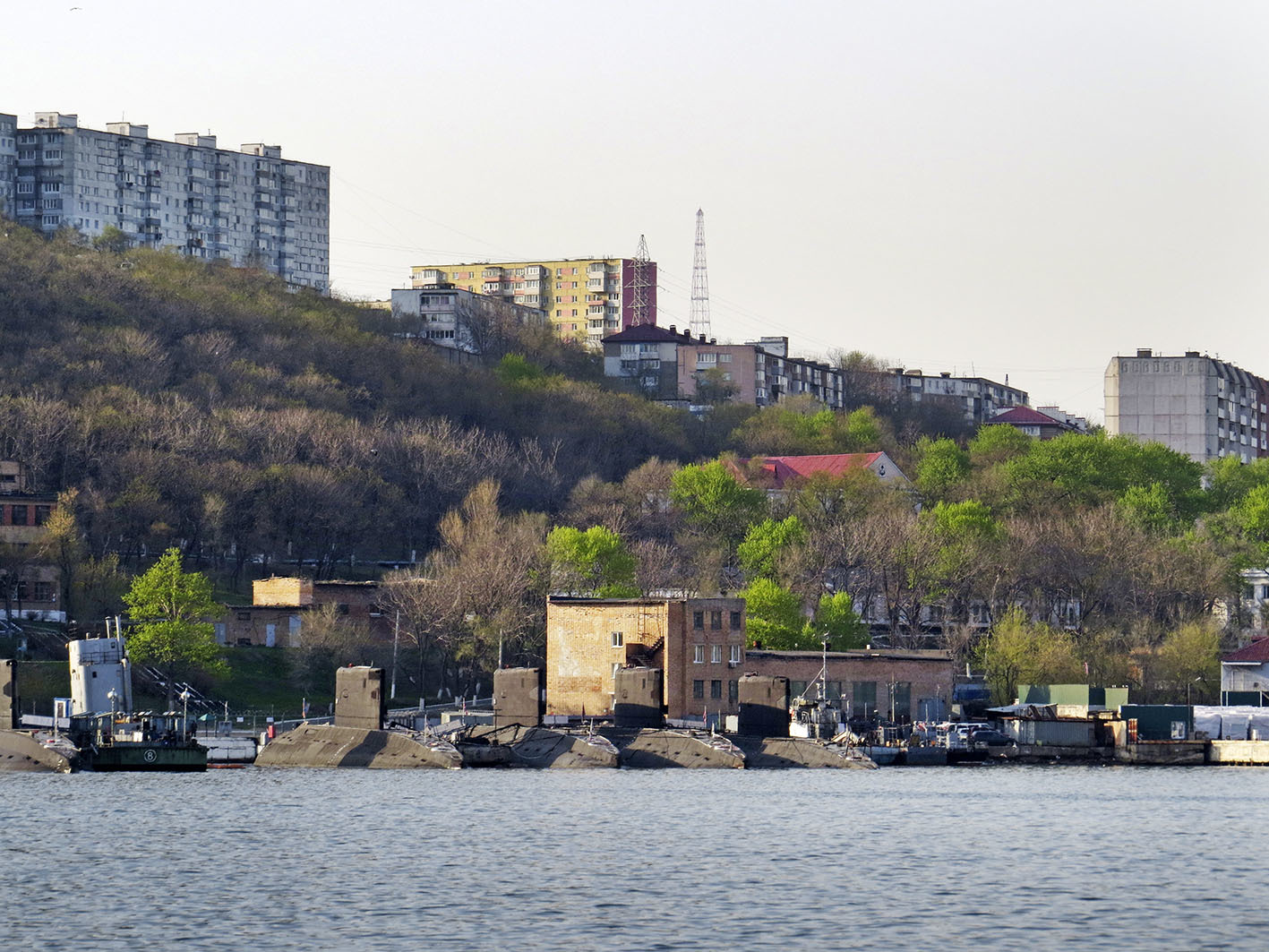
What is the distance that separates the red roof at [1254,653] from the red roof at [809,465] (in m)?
46.9

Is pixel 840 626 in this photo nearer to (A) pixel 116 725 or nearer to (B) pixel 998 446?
(A) pixel 116 725

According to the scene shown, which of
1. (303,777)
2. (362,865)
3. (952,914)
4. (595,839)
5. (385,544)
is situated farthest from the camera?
(385,544)

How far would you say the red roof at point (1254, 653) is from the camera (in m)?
127

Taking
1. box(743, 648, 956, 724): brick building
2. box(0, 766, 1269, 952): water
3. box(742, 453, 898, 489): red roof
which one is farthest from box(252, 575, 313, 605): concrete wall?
box(742, 453, 898, 489): red roof

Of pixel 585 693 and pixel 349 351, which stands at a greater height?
pixel 349 351

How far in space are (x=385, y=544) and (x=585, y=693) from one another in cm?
3881

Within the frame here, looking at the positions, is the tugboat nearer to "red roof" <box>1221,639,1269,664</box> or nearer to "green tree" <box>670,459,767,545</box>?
"green tree" <box>670,459,767,545</box>

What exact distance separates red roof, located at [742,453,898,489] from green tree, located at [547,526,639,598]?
146ft

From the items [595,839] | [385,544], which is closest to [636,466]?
[385,544]

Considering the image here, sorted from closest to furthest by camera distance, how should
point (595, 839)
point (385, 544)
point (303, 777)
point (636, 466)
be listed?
1. point (595, 839)
2. point (303, 777)
3. point (385, 544)
4. point (636, 466)

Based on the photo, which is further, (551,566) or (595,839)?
(551,566)

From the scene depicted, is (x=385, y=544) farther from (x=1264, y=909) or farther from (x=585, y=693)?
(x=1264, y=909)

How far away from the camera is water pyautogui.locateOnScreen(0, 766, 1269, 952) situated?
1737 inches

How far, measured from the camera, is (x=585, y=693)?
112625 mm
